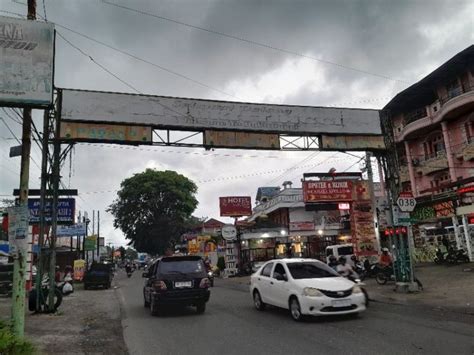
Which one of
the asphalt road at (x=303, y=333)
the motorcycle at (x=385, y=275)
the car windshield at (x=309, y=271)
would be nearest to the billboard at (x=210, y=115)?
the car windshield at (x=309, y=271)

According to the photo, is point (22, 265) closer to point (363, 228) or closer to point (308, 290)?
point (308, 290)

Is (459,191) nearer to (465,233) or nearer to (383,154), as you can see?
(465,233)

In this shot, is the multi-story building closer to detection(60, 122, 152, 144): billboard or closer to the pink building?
the pink building

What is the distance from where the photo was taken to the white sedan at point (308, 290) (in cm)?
969

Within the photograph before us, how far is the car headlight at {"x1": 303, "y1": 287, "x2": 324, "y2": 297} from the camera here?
31.9 feet

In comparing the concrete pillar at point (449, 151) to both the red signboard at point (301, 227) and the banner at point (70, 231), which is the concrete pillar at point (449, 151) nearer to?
the red signboard at point (301, 227)

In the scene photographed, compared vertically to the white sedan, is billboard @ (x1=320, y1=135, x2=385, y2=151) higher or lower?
higher

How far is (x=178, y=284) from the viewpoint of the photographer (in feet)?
39.4

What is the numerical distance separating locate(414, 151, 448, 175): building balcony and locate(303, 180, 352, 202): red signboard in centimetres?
805

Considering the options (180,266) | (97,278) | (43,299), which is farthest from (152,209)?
(180,266)

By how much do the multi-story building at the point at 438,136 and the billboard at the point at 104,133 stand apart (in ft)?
55.9

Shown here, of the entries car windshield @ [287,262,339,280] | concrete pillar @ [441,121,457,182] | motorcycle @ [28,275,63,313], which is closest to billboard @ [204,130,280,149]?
car windshield @ [287,262,339,280]

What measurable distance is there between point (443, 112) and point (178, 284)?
25088 millimetres

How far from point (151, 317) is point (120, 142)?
19.7 feet
